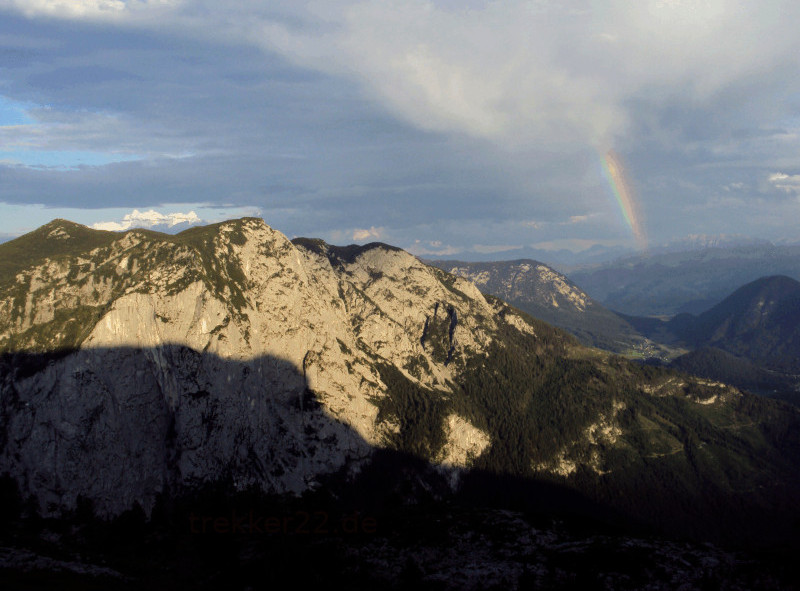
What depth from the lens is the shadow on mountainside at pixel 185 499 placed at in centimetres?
10475

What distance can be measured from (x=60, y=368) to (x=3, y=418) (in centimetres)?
2091

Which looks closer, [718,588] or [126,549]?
[718,588]

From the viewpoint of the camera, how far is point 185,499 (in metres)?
158

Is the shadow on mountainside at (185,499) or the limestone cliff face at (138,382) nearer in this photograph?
the shadow on mountainside at (185,499)

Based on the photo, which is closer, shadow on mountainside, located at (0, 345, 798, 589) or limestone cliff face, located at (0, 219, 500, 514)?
shadow on mountainside, located at (0, 345, 798, 589)

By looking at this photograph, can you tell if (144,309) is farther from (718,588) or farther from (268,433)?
(718,588)

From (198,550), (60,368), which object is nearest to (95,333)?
(60,368)

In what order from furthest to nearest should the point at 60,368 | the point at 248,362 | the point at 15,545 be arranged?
the point at 248,362 → the point at 60,368 → the point at 15,545

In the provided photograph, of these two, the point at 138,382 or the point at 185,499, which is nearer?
the point at 185,499

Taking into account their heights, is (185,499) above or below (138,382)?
below

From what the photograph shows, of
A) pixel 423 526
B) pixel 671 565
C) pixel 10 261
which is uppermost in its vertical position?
pixel 10 261

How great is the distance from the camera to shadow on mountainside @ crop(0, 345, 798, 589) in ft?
344

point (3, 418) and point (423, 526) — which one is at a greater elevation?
point (3, 418)

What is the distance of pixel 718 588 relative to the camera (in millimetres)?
78500
